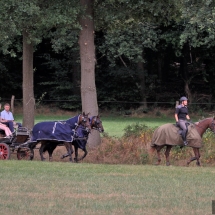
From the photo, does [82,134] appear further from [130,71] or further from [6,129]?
[130,71]

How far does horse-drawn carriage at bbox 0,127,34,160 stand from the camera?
21828 mm

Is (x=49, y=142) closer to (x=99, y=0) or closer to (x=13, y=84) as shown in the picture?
(x=99, y=0)

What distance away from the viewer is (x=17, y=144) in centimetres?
2230

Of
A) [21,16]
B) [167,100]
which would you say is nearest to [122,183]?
[21,16]

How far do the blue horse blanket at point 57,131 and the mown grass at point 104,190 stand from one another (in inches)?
107

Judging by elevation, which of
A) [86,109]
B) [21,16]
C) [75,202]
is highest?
[21,16]

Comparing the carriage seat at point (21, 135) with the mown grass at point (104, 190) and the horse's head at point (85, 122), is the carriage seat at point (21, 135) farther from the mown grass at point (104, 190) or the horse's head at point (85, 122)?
the mown grass at point (104, 190)

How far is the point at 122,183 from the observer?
587 inches

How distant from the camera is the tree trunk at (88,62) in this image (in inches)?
971

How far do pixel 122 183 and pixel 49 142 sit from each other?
7.74 m

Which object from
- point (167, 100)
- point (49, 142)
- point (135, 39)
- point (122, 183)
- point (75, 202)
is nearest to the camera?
point (75, 202)

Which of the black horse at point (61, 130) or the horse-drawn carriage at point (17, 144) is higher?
the black horse at point (61, 130)

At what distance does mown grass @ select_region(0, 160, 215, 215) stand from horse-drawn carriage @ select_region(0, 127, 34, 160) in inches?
132

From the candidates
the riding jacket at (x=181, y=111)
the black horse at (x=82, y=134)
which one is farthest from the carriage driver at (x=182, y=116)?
the black horse at (x=82, y=134)
